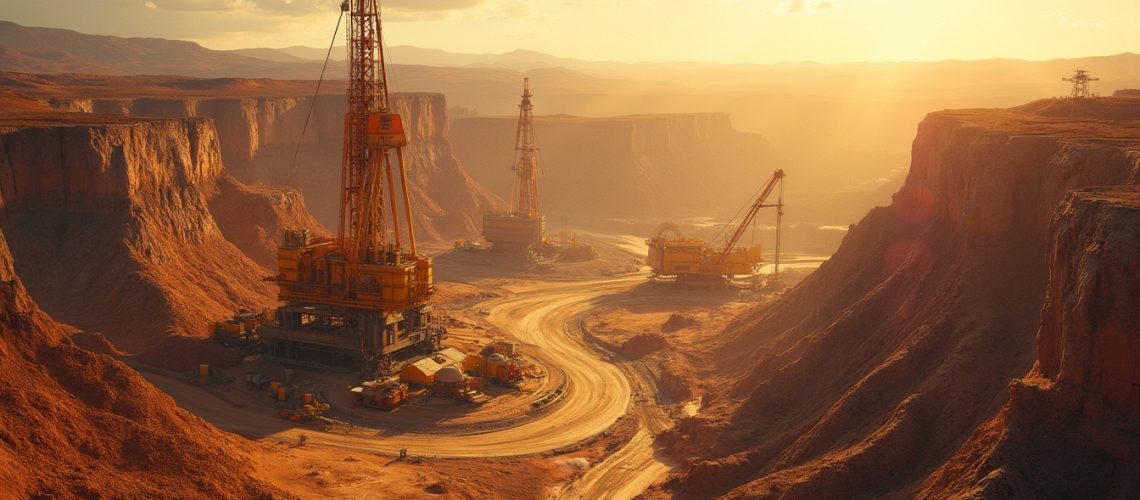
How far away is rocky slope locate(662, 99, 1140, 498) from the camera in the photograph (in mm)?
33875

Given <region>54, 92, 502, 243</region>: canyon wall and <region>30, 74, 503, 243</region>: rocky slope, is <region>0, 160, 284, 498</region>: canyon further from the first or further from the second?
<region>54, 92, 502, 243</region>: canyon wall

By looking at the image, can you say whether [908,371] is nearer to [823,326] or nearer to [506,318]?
[823,326]

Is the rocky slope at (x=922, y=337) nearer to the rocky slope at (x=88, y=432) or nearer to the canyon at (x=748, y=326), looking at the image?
the canyon at (x=748, y=326)

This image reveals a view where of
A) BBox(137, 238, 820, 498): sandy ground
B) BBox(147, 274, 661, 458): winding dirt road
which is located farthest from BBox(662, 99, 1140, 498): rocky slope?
BBox(147, 274, 661, 458): winding dirt road

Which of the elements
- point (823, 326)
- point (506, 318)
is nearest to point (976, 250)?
point (823, 326)

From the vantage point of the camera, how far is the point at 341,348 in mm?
57125

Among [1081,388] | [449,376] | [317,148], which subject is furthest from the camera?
[317,148]

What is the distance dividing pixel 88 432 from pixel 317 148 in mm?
83851

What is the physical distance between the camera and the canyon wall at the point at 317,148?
9725cm

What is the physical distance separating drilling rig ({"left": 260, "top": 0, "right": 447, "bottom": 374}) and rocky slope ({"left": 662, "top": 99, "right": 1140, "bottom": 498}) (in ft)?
60.8

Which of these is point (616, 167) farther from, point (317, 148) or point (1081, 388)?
point (1081, 388)

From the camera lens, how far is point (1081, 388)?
88.0 ft

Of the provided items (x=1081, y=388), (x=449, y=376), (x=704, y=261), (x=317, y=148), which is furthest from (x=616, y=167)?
(x=1081, y=388)

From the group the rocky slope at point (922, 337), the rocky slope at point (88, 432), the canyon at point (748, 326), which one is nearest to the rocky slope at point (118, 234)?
the canyon at point (748, 326)
